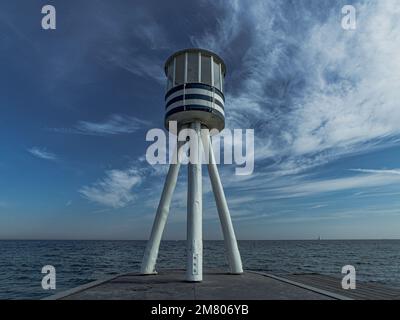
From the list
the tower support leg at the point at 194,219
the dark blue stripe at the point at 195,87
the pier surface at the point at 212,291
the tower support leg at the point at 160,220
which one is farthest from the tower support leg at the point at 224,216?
the dark blue stripe at the point at 195,87

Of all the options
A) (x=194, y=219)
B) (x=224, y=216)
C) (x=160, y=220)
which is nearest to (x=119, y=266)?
(x=160, y=220)

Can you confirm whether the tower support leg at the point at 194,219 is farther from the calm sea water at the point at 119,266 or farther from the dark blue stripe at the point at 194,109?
the calm sea water at the point at 119,266

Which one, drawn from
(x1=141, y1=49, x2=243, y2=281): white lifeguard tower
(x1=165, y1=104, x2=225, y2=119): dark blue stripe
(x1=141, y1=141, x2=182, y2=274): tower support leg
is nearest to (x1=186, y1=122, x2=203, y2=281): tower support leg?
(x1=141, y1=49, x2=243, y2=281): white lifeguard tower

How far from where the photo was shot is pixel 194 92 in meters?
20.7

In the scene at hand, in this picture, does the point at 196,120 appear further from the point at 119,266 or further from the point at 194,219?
the point at 119,266

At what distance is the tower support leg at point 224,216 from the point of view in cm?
2099

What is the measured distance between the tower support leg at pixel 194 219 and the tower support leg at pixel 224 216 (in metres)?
1.99

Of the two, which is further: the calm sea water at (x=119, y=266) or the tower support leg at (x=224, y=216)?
the calm sea water at (x=119, y=266)

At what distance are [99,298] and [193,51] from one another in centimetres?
1761

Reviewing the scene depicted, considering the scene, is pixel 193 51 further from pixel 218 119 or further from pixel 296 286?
pixel 296 286

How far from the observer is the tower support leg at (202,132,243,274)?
2099 cm

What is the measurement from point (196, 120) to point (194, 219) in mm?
7326

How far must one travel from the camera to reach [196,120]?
21.6m
